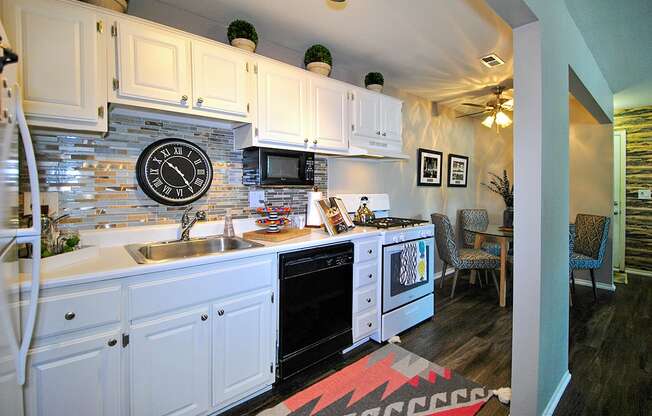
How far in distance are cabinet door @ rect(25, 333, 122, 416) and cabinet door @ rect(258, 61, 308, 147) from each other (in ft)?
4.74

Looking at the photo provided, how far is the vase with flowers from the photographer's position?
376cm

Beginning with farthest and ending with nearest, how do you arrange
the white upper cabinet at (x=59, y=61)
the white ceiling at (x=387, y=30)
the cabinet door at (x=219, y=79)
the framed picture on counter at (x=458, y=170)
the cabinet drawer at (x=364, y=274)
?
1. the framed picture on counter at (x=458, y=170)
2. the cabinet drawer at (x=364, y=274)
3. the white ceiling at (x=387, y=30)
4. the cabinet door at (x=219, y=79)
5. the white upper cabinet at (x=59, y=61)

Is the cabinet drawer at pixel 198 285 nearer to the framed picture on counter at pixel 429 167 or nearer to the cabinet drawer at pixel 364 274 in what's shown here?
the cabinet drawer at pixel 364 274

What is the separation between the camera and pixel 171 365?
1.52 metres

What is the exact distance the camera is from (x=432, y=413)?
1771 millimetres

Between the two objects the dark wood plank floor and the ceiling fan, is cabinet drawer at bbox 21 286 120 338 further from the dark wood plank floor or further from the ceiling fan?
the ceiling fan

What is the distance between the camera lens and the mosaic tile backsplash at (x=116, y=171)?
170 centimetres

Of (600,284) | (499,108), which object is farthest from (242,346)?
(600,284)

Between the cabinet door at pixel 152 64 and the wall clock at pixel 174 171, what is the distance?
1.17 feet

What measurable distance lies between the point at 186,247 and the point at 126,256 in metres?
0.44

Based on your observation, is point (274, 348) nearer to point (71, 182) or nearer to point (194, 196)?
point (194, 196)

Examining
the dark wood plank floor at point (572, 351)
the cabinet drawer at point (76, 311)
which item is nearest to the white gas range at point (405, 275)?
the dark wood plank floor at point (572, 351)

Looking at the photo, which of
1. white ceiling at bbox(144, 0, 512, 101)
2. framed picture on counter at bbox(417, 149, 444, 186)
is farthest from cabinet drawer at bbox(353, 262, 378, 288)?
framed picture on counter at bbox(417, 149, 444, 186)

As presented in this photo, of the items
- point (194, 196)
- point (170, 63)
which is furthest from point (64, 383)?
point (170, 63)
